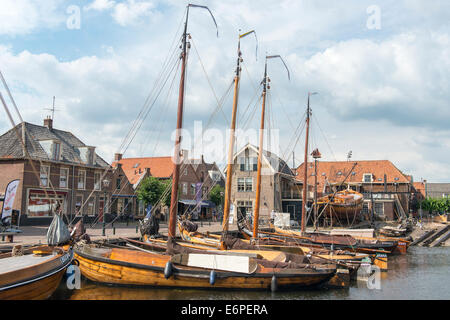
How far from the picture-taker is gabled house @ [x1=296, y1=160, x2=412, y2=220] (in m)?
50.1

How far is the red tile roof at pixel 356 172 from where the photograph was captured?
54.6m

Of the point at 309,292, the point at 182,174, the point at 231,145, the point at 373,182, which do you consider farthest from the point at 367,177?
the point at 309,292

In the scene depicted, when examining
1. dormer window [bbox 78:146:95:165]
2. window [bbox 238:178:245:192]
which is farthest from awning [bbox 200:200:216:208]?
dormer window [bbox 78:146:95:165]

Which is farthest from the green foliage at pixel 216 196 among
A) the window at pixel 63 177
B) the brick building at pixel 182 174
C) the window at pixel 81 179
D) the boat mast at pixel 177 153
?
the boat mast at pixel 177 153

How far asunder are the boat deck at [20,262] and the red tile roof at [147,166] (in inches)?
1525

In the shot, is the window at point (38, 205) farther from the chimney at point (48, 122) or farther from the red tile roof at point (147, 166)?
the red tile roof at point (147, 166)

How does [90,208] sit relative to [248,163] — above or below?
below

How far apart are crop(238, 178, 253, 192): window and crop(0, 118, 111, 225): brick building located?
16836 mm

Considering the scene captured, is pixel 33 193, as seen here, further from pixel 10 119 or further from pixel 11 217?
pixel 10 119

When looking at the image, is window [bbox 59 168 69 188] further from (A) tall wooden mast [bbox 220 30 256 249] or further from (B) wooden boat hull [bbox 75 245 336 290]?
(B) wooden boat hull [bbox 75 245 336 290]

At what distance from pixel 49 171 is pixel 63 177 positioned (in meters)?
1.99

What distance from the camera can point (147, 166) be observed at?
56.3 metres

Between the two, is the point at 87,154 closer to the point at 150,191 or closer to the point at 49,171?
the point at 49,171
